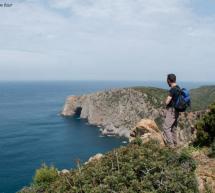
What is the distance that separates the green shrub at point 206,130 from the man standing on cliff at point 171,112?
11.3ft

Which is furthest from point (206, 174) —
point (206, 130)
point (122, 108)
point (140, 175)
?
point (122, 108)

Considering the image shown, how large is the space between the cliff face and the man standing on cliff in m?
129

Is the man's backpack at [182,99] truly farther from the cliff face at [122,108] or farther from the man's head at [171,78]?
the cliff face at [122,108]

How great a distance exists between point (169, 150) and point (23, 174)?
78124 mm

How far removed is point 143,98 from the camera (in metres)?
163

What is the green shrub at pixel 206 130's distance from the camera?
15.9 metres

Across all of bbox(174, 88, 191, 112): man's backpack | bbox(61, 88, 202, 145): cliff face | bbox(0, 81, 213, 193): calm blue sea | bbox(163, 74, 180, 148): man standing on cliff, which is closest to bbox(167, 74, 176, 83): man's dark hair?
bbox(163, 74, 180, 148): man standing on cliff

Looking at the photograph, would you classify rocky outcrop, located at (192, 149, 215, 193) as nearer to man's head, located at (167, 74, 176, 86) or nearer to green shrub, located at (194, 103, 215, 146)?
man's head, located at (167, 74, 176, 86)

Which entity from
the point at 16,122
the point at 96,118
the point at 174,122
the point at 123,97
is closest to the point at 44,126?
the point at 16,122

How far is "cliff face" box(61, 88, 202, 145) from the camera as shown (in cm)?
15088

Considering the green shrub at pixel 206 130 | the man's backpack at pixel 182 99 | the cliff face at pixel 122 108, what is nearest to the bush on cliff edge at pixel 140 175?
the man's backpack at pixel 182 99

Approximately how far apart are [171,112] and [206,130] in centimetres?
574

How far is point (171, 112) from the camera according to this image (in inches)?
479

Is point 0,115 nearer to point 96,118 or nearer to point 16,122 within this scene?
point 16,122
